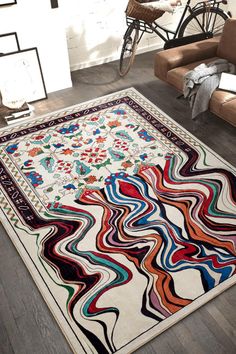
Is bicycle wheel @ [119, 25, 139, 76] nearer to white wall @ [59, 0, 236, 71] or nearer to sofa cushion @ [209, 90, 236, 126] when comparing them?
white wall @ [59, 0, 236, 71]

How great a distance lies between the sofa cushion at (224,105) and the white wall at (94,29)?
1823 mm

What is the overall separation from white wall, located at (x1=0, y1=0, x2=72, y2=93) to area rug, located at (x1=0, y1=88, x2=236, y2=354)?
21.5 inches

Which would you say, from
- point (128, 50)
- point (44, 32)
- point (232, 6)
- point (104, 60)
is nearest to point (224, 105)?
point (128, 50)

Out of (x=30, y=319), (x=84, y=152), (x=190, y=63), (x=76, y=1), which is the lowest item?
(x=30, y=319)

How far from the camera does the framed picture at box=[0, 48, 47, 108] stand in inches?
140

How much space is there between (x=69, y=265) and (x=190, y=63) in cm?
239

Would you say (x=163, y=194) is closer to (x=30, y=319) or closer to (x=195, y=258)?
(x=195, y=258)

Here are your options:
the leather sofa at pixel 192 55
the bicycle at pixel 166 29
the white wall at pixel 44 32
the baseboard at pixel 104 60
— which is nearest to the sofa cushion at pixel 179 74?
the leather sofa at pixel 192 55

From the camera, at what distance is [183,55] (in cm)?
356

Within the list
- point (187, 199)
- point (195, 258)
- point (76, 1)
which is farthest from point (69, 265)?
point (76, 1)

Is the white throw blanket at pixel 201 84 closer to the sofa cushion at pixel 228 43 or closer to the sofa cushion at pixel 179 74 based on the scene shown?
the sofa cushion at pixel 179 74

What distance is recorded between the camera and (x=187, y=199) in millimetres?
2750

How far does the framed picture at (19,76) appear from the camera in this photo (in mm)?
3553

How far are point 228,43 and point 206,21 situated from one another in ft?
2.97
